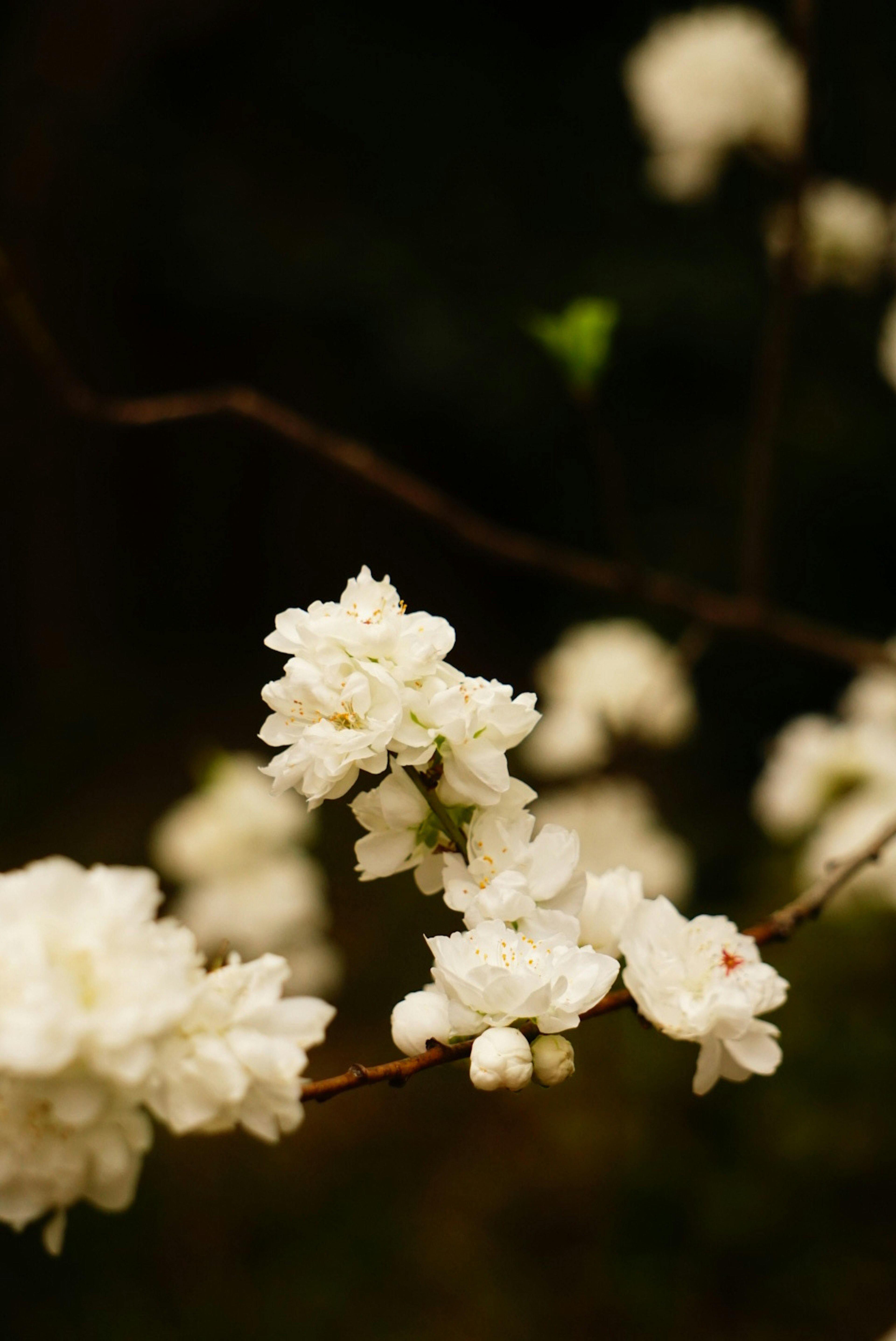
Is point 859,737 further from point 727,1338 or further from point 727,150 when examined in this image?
point 727,1338

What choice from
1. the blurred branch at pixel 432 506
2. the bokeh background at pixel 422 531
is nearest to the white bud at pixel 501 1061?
the blurred branch at pixel 432 506

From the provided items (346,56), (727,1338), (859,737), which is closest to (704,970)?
(859,737)

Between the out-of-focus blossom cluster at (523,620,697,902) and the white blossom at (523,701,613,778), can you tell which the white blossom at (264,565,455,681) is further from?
the white blossom at (523,701,613,778)

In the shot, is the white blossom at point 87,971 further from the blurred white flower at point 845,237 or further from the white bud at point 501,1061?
the blurred white flower at point 845,237

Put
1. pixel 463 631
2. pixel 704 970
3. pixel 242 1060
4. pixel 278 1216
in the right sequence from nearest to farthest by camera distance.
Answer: pixel 242 1060
pixel 704 970
pixel 278 1216
pixel 463 631

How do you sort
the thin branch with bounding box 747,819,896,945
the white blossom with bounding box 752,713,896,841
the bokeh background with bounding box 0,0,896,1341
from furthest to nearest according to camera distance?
1. the bokeh background with bounding box 0,0,896,1341
2. the white blossom with bounding box 752,713,896,841
3. the thin branch with bounding box 747,819,896,945

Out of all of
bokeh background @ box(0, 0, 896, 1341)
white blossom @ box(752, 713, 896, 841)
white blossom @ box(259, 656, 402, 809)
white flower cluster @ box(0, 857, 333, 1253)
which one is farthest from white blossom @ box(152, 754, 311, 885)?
white flower cluster @ box(0, 857, 333, 1253)
